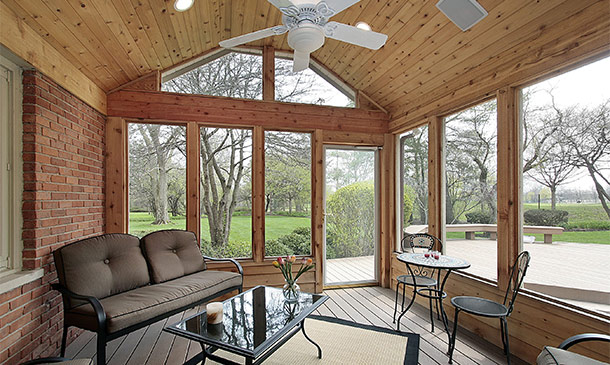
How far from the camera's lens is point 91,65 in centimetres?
303

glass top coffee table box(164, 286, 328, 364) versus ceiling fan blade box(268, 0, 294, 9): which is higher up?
ceiling fan blade box(268, 0, 294, 9)

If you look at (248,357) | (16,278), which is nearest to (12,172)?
(16,278)

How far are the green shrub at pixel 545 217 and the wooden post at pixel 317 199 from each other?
2.39 meters

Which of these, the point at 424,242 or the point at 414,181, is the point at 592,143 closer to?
the point at 424,242

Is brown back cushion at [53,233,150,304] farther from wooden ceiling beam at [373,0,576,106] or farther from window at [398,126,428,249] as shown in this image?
wooden ceiling beam at [373,0,576,106]

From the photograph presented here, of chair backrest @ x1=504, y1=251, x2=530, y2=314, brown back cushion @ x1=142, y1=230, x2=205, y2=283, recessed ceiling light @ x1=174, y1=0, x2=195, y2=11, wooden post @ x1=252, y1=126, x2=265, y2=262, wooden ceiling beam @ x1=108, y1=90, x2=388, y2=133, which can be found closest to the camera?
chair backrest @ x1=504, y1=251, x2=530, y2=314

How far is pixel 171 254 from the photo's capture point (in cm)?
342

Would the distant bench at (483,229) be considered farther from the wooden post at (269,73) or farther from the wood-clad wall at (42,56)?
the wood-clad wall at (42,56)

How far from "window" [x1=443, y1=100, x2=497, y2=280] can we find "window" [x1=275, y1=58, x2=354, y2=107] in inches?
62.6

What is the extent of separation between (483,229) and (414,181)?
1.23 m

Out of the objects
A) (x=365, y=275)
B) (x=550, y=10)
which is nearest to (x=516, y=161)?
(x=550, y=10)

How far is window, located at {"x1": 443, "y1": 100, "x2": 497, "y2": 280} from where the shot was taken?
120 inches

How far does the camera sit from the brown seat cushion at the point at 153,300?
2.31 m

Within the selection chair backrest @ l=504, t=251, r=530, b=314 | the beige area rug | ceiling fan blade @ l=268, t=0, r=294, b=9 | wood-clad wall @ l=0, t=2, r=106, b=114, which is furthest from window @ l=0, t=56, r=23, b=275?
chair backrest @ l=504, t=251, r=530, b=314
